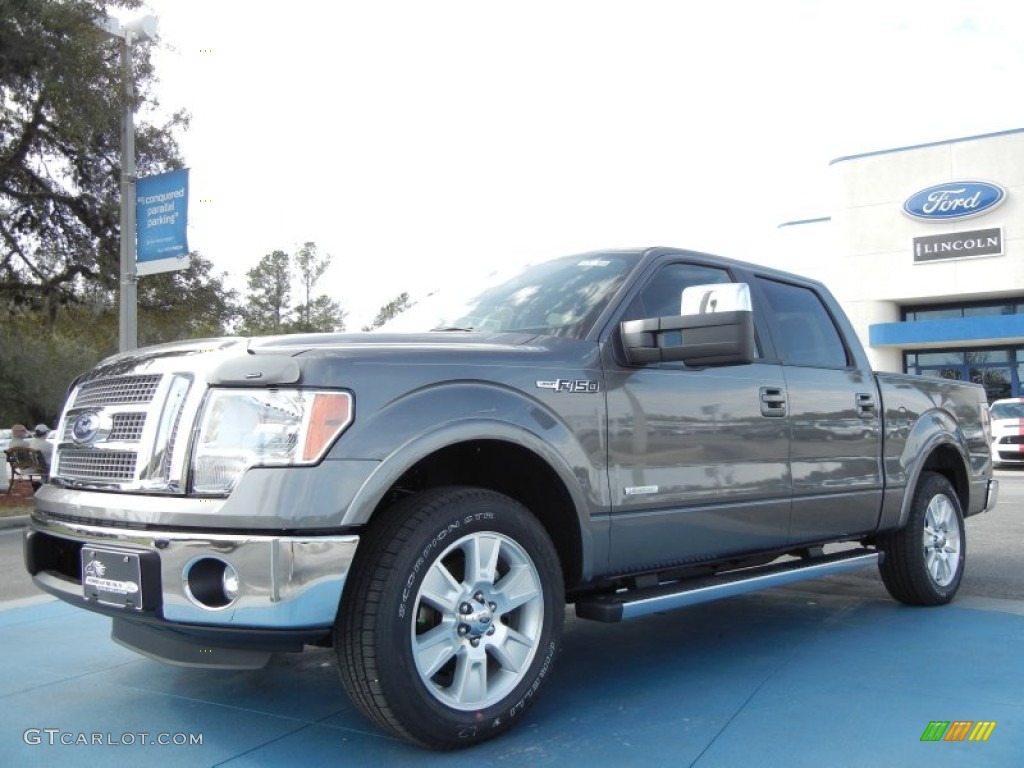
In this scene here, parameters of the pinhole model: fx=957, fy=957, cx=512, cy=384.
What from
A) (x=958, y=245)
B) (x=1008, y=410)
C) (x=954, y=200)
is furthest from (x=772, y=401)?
(x=954, y=200)

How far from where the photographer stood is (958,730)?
3.43 metres

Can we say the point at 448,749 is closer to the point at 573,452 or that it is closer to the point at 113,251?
the point at 573,452

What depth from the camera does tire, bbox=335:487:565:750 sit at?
2.95m

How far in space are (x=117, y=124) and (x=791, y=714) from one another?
14414 millimetres

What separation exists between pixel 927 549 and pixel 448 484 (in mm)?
3472

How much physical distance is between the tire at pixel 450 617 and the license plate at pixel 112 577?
641 mm

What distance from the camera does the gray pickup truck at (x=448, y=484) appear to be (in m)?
2.92

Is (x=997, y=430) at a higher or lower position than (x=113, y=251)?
lower

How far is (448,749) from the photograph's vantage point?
3.16 m

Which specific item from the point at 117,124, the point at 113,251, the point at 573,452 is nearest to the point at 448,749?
the point at 573,452

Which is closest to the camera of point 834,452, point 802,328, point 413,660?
point 413,660

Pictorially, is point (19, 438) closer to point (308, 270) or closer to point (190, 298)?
point (190, 298)

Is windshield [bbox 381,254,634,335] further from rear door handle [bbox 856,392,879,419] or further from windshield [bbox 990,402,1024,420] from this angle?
windshield [bbox 990,402,1024,420]
